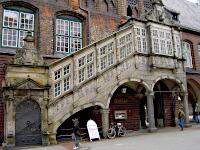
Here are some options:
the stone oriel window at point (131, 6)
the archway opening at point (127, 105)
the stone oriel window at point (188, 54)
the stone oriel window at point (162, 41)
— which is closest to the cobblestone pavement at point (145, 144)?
the archway opening at point (127, 105)

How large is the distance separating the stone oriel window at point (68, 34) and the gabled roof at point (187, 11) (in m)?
11.0

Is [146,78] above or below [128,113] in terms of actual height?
above

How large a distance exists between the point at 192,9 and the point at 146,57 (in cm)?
1709

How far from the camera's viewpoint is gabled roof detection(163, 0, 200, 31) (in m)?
26.0

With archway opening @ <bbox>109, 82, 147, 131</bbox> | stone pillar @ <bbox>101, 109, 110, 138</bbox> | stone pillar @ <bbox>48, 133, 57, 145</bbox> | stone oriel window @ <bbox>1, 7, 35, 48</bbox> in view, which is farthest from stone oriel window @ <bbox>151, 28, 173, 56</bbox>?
stone pillar @ <bbox>48, 133, 57, 145</bbox>

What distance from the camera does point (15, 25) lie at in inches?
633

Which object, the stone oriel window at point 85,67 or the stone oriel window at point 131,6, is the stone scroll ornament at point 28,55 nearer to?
the stone oriel window at point 85,67

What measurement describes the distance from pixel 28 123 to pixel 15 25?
6485 mm

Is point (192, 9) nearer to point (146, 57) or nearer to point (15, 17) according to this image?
point (146, 57)

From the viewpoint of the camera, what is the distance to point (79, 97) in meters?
14.2

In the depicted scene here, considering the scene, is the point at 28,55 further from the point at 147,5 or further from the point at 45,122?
the point at 147,5

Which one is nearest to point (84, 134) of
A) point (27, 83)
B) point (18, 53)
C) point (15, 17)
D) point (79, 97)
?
point (79, 97)

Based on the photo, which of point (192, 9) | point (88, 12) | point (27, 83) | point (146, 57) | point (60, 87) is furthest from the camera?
point (192, 9)

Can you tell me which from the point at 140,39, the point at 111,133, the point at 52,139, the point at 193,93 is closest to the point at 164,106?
the point at 193,93
